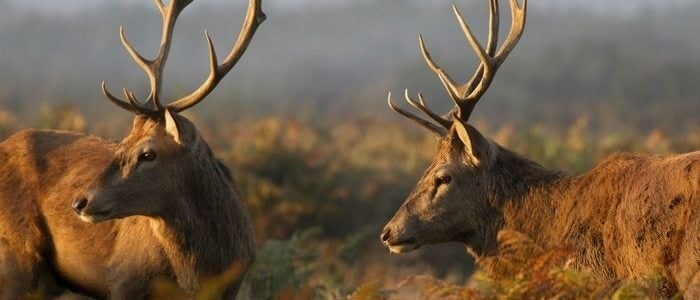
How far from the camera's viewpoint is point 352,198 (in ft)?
70.4

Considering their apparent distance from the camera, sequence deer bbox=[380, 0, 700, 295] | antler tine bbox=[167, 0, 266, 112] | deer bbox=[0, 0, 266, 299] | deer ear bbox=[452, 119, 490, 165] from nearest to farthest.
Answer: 1. deer bbox=[380, 0, 700, 295]
2. deer ear bbox=[452, 119, 490, 165]
3. deer bbox=[0, 0, 266, 299]
4. antler tine bbox=[167, 0, 266, 112]

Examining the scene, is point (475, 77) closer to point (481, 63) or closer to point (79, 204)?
point (481, 63)

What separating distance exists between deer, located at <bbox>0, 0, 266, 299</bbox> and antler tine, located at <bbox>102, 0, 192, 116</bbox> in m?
0.01

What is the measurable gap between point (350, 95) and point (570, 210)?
77677mm

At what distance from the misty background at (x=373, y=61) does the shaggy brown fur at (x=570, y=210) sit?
1812 inches

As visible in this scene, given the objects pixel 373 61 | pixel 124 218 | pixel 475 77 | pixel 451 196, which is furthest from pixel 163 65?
pixel 373 61

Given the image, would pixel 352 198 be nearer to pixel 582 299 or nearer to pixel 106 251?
pixel 106 251

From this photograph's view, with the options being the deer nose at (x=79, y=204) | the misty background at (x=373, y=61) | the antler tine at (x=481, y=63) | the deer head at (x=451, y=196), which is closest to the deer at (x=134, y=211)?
the deer nose at (x=79, y=204)

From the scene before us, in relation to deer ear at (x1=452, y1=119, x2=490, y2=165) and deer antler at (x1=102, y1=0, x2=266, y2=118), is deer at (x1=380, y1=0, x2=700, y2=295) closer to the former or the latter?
deer ear at (x1=452, y1=119, x2=490, y2=165)

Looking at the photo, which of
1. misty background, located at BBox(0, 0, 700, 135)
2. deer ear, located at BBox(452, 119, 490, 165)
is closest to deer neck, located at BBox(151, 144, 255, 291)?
deer ear, located at BBox(452, 119, 490, 165)

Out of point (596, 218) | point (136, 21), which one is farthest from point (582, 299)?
point (136, 21)

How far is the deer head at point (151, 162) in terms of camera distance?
416 inches

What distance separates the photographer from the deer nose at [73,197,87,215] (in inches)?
413

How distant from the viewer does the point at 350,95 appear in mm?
87875
